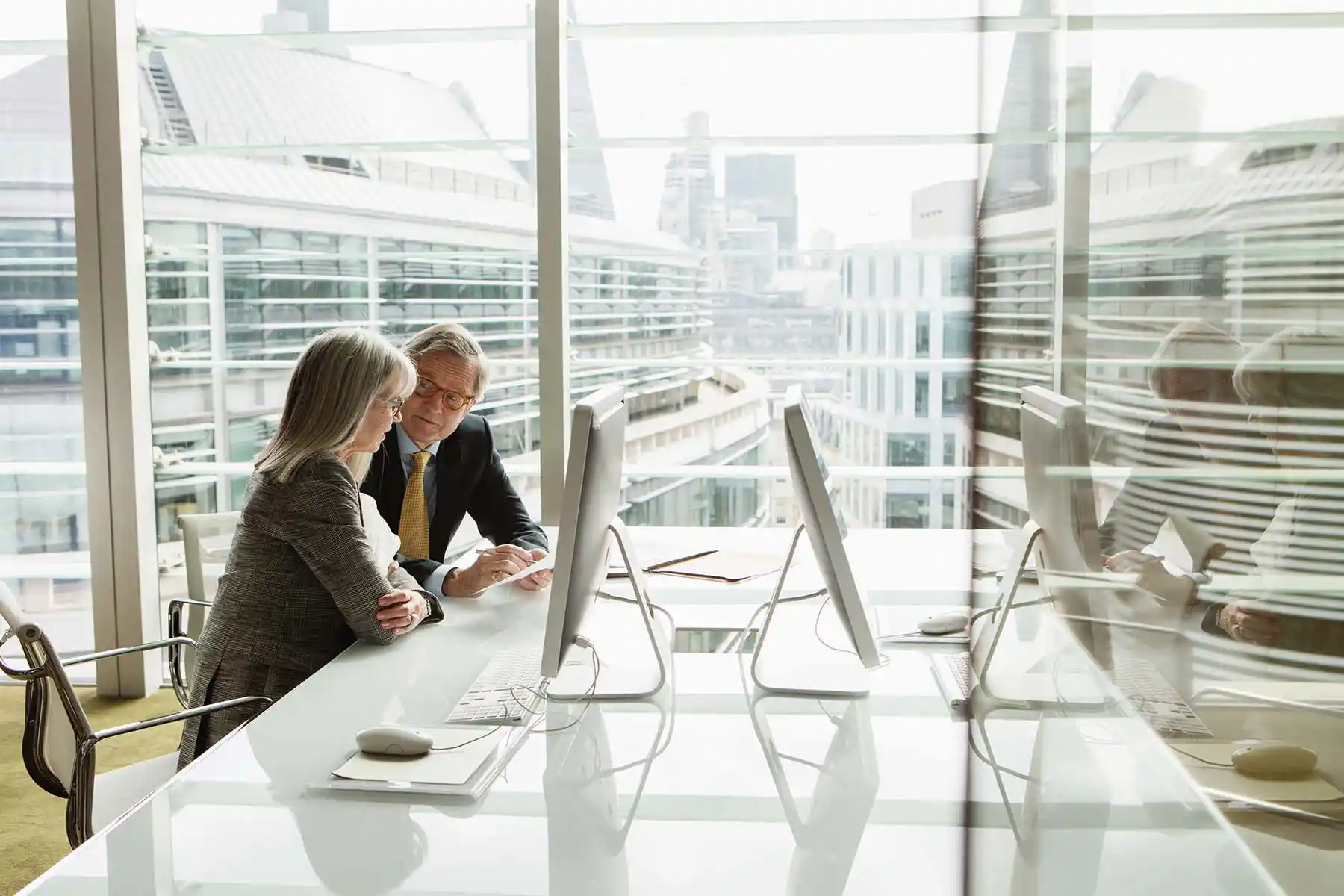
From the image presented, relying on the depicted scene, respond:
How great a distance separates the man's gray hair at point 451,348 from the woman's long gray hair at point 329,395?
1.66 ft

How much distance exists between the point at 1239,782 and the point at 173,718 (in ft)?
5.52

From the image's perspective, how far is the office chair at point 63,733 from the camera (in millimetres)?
1572

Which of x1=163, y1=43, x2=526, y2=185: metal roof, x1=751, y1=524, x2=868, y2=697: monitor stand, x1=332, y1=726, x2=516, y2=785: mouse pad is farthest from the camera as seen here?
x1=163, y1=43, x2=526, y2=185: metal roof

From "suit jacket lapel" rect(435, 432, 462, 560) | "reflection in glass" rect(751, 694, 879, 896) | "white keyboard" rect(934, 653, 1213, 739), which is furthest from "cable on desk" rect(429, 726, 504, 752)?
"suit jacket lapel" rect(435, 432, 462, 560)

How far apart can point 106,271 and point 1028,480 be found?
11.9ft

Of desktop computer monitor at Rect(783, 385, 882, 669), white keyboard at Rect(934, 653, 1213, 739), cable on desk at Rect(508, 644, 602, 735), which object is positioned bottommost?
cable on desk at Rect(508, 644, 602, 735)

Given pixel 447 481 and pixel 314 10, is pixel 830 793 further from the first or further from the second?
pixel 314 10

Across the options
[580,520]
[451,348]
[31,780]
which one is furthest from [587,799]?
[31,780]

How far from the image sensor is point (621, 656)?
1838 mm

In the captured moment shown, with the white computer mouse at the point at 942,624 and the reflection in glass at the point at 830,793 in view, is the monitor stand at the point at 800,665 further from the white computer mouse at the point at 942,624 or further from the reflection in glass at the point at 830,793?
the white computer mouse at the point at 942,624

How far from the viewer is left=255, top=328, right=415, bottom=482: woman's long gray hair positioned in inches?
75.4

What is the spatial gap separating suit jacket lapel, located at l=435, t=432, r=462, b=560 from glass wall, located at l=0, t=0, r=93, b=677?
1513mm

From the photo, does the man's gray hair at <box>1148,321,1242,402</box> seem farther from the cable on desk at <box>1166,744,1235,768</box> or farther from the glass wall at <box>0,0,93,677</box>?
the glass wall at <box>0,0,93,677</box>

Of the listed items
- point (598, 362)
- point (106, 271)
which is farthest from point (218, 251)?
point (598, 362)
